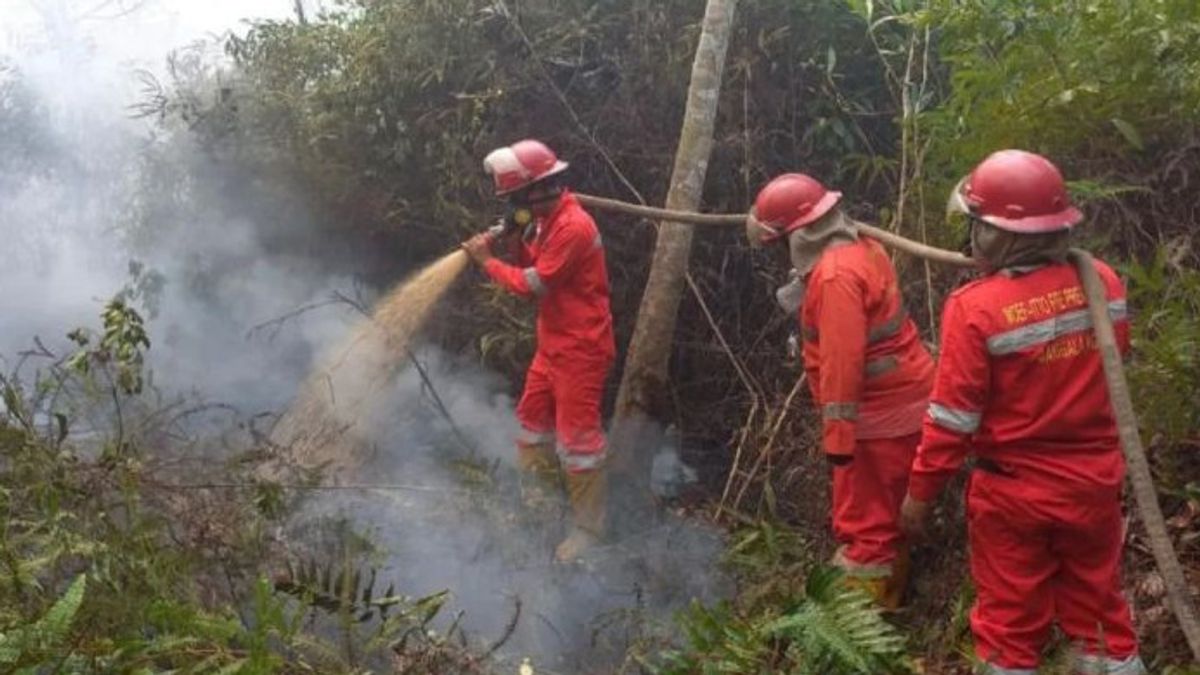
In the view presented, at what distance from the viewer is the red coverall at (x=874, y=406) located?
418 centimetres

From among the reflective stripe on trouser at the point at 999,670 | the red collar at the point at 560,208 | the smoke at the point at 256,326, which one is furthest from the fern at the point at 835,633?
the red collar at the point at 560,208

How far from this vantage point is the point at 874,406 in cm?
431

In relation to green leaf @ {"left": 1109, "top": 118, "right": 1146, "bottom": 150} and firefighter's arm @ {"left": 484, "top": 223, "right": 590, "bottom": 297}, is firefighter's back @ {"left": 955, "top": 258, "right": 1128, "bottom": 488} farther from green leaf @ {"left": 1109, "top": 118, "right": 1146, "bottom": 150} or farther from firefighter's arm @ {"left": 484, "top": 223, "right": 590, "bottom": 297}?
firefighter's arm @ {"left": 484, "top": 223, "right": 590, "bottom": 297}

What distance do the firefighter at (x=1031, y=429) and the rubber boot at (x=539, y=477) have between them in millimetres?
2518

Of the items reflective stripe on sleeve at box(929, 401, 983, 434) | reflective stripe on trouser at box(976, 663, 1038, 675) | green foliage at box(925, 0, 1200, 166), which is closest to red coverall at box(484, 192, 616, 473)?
green foliage at box(925, 0, 1200, 166)

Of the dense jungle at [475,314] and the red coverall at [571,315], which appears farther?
the red coverall at [571,315]

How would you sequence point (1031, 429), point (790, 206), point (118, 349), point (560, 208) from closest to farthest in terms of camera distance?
point (1031, 429) < point (790, 206) < point (118, 349) < point (560, 208)

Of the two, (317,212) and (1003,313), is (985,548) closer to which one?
(1003,313)

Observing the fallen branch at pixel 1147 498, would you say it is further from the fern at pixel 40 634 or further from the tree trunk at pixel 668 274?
the tree trunk at pixel 668 274

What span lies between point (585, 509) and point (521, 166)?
1714mm

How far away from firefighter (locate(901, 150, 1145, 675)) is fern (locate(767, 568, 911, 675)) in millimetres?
444

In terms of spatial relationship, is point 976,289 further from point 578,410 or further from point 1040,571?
point 578,410

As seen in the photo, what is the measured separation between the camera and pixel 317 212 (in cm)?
784

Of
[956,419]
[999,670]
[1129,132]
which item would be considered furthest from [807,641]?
[1129,132]
